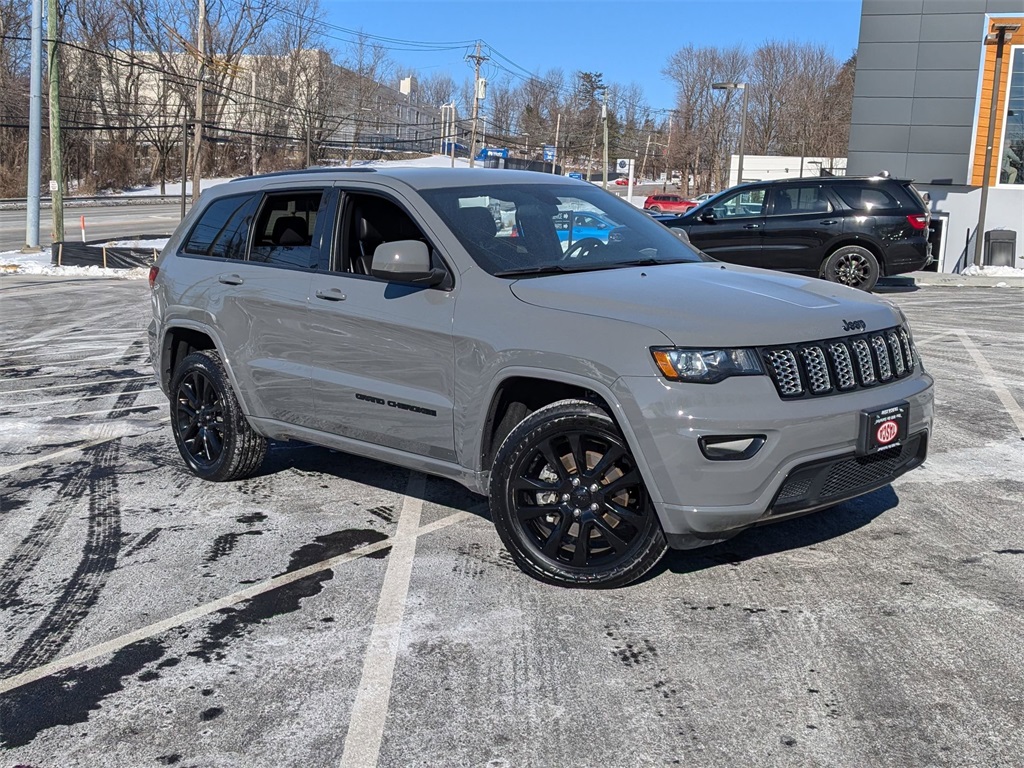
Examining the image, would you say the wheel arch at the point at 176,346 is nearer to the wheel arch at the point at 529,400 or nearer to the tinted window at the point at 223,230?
the tinted window at the point at 223,230

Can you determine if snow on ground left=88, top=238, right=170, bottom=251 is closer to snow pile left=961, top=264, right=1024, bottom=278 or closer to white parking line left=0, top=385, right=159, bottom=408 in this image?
white parking line left=0, top=385, right=159, bottom=408

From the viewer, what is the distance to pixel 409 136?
102812 mm

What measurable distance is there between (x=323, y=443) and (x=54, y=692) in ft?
7.03

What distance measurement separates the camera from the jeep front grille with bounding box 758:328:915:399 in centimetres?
414

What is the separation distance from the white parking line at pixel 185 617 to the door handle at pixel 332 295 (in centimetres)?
122

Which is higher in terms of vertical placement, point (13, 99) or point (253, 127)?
point (253, 127)

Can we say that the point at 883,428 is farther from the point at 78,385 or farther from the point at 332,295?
the point at 78,385

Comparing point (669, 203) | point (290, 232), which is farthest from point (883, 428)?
point (669, 203)

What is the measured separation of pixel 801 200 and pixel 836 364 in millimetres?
12077

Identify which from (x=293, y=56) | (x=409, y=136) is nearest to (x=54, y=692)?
(x=293, y=56)

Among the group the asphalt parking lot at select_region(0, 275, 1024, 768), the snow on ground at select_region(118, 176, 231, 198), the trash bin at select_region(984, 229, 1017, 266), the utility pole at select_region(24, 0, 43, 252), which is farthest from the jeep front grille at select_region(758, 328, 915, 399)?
the snow on ground at select_region(118, 176, 231, 198)

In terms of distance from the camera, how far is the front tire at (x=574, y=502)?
429cm

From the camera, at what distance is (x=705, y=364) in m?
4.07

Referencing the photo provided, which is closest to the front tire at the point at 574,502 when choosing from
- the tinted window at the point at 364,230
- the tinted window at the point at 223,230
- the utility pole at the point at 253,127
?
the tinted window at the point at 364,230
